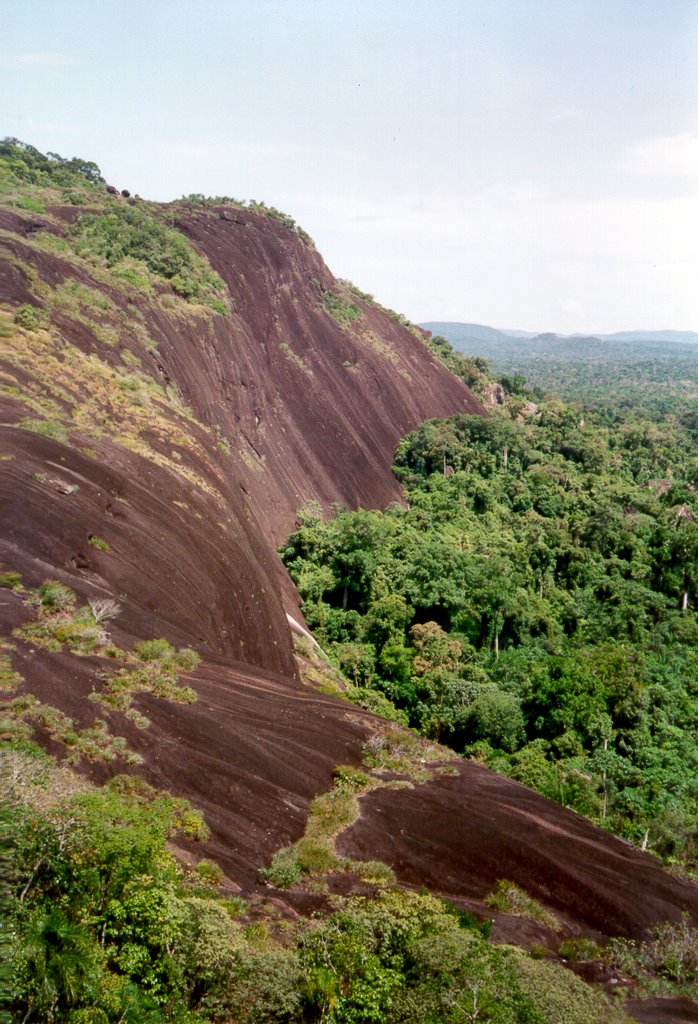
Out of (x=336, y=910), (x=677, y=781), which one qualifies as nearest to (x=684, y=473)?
(x=677, y=781)

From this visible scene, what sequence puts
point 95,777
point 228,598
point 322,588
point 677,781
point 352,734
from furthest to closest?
point 322,588
point 677,781
point 228,598
point 352,734
point 95,777

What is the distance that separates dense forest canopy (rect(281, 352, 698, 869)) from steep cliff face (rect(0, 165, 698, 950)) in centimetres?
364

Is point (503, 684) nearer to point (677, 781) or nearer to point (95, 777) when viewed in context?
point (677, 781)

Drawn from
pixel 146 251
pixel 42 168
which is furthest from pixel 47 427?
pixel 42 168

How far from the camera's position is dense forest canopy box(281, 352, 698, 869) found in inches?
816

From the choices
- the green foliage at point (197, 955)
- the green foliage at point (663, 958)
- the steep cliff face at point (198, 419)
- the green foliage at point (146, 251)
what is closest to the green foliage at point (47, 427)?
the steep cliff face at point (198, 419)

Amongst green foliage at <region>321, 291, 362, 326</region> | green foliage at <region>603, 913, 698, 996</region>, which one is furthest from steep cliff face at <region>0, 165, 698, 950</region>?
green foliage at <region>321, 291, 362, 326</region>

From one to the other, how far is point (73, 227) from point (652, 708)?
104 ft

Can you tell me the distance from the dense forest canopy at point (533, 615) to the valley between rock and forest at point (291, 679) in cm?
15

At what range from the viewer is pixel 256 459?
33750 millimetres

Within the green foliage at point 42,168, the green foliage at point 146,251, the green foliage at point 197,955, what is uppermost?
the green foliage at point 42,168

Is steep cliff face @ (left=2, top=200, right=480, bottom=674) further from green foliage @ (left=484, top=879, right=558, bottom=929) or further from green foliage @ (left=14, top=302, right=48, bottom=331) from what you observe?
green foliage @ (left=484, top=879, right=558, bottom=929)

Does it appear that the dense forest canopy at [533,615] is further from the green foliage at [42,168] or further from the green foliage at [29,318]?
the green foliage at [42,168]

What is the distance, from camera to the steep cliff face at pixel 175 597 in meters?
11.7
